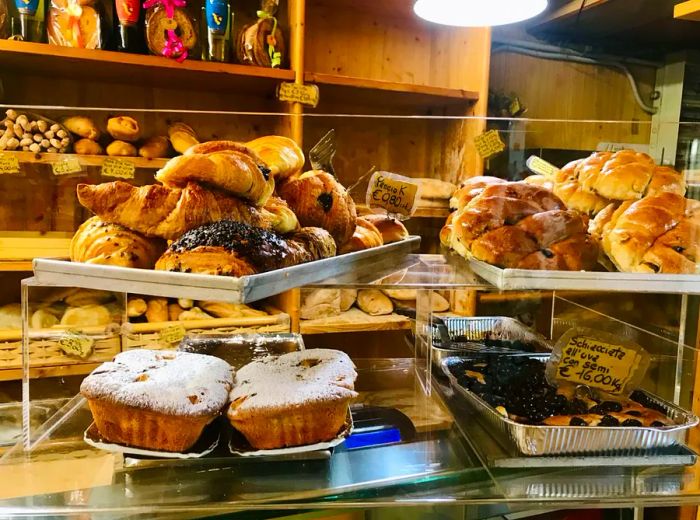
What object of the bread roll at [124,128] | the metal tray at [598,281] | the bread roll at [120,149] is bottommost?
the metal tray at [598,281]

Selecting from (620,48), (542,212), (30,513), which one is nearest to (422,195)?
(542,212)

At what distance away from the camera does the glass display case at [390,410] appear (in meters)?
0.80

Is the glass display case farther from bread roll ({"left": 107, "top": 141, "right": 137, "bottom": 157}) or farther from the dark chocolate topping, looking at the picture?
bread roll ({"left": 107, "top": 141, "right": 137, "bottom": 157})

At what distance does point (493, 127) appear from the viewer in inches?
45.1

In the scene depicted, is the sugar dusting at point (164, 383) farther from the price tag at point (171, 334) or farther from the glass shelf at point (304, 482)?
the price tag at point (171, 334)

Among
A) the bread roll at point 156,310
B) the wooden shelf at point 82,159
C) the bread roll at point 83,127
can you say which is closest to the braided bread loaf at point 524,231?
the wooden shelf at point 82,159

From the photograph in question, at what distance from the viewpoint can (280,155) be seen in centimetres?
111

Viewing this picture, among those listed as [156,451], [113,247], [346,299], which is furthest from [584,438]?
[346,299]

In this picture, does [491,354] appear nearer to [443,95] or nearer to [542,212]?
[542,212]

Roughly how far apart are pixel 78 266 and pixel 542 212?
2.58ft

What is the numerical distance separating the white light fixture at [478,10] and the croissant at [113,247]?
96 cm

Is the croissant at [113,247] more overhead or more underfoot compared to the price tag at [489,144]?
more underfoot

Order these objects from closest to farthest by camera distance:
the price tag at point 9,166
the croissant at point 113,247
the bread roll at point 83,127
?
the croissant at point 113,247 < the price tag at point 9,166 < the bread roll at point 83,127

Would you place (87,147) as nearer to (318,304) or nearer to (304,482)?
(318,304)
